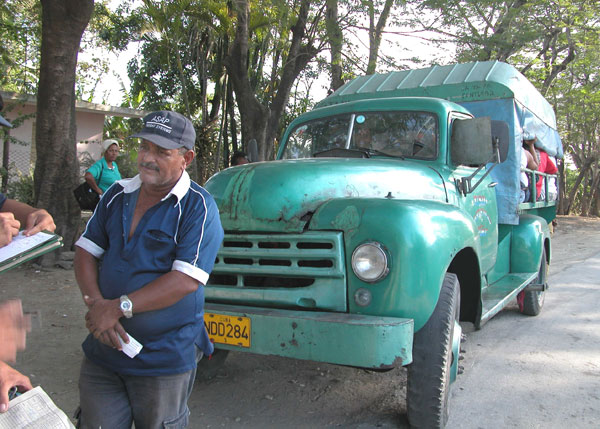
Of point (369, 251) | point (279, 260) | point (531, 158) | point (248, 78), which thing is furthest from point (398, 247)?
point (248, 78)

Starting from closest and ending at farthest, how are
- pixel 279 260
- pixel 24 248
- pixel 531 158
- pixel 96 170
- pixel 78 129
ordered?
pixel 24 248 < pixel 279 260 < pixel 531 158 < pixel 96 170 < pixel 78 129

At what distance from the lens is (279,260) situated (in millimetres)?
2973

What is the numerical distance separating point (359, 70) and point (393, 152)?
34.8 feet

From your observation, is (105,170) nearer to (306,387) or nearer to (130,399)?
(306,387)

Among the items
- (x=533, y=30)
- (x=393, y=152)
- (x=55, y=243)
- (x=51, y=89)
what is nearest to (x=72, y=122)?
(x=51, y=89)

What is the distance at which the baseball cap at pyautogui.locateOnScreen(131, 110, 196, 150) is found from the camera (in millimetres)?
1921

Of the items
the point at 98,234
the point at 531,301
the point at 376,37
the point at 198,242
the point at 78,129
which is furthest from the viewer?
the point at 78,129

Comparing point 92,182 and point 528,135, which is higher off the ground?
point 528,135

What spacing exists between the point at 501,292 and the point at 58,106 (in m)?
5.85

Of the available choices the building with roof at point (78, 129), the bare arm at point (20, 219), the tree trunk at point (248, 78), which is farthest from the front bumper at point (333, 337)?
the building with roof at point (78, 129)

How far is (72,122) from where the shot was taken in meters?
7.02

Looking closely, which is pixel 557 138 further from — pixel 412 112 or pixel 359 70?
pixel 359 70

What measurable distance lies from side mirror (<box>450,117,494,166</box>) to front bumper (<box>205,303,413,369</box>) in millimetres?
1877

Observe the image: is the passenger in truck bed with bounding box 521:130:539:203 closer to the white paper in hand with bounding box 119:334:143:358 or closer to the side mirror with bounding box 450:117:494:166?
the side mirror with bounding box 450:117:494:166
